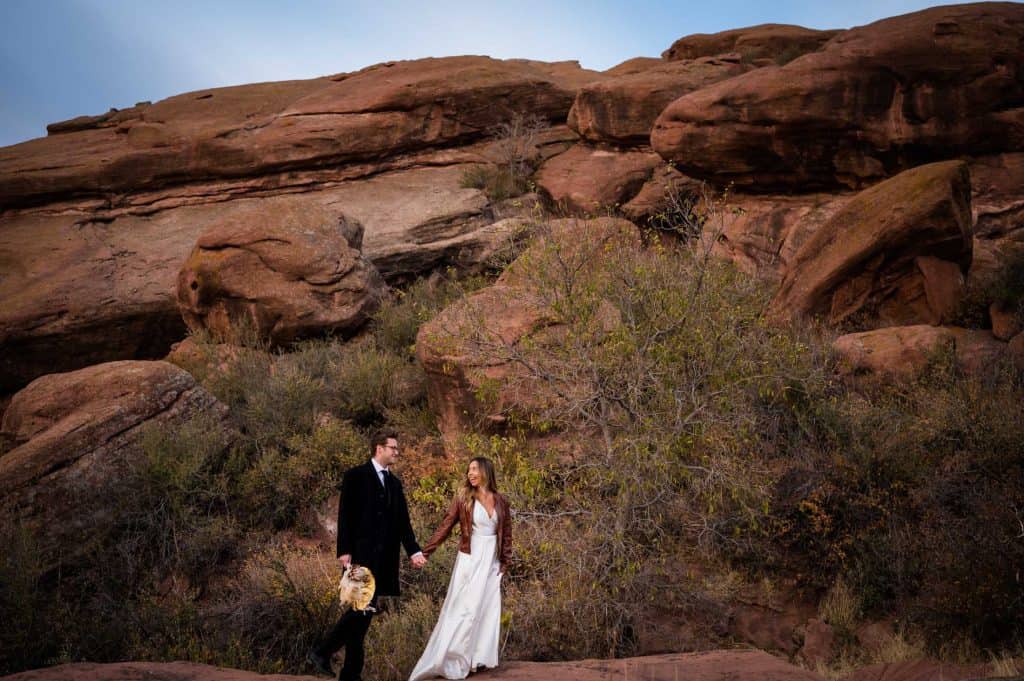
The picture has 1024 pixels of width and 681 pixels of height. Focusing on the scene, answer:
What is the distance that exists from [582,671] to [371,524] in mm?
1846

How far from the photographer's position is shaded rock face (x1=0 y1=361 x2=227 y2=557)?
10172mm

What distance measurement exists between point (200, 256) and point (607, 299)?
9.59m

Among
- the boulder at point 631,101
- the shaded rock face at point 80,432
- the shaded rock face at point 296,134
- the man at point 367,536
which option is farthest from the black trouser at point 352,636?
the shaded rock face at point 296,134

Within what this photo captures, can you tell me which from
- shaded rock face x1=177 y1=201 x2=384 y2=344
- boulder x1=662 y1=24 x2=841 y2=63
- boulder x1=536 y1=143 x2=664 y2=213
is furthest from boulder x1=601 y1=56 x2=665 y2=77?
shaded rock face x1=177 y1=201 x2=384 y2=344

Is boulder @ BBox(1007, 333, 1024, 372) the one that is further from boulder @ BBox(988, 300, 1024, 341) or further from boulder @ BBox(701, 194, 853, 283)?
boulder @ BBox(701, 194, 853, 283)

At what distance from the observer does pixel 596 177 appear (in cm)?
2212

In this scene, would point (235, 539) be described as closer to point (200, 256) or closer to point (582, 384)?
point (582, 384)

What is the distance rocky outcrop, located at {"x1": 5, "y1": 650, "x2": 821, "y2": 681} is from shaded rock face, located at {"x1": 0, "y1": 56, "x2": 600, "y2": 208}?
1981cm

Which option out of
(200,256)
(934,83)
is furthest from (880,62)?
(200,256)

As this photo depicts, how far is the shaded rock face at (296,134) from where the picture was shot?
942 inches

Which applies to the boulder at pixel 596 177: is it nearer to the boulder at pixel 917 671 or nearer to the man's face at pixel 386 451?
the boulder at pixel 917 671

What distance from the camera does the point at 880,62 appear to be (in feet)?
57.4

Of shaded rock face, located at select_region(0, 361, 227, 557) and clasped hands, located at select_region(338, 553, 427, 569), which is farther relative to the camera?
shaded rock face, located at select_region(0, 361, 227, 557)

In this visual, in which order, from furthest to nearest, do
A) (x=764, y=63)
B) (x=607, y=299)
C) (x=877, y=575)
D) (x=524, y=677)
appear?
(x=764, y=63), (x=607, y=299), (x=877, y=575), (x=524, y=677)
